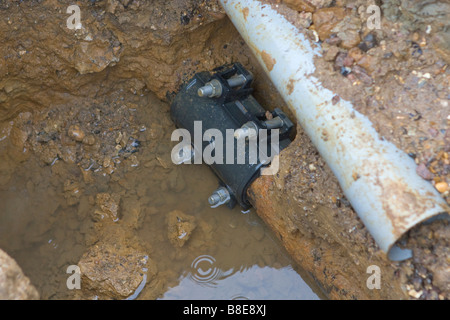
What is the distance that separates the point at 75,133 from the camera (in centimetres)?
295

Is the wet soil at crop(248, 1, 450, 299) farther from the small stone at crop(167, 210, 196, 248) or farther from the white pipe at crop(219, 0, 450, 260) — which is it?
the small stone at crop(167, 210, 196, 248)

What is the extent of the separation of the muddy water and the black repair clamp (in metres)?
0.20

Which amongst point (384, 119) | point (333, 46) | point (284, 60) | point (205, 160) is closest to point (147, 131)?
point (205, 160)

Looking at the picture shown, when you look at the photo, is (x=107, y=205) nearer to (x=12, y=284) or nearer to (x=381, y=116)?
(x=12, y=284)

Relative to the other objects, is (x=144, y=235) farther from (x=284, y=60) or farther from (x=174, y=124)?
(x=284, y=60)

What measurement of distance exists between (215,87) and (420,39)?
1110 millimetres

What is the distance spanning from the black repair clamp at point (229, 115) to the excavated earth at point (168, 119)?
132 millimetres

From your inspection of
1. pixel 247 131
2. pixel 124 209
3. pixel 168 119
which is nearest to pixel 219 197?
pixel 247 131

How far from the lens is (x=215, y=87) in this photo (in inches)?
103

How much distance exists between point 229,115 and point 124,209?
870 mm

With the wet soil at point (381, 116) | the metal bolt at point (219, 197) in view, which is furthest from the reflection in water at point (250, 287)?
the metal bolt at point (219, 197)

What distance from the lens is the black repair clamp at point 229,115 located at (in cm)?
255

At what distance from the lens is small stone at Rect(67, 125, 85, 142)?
2951 mm

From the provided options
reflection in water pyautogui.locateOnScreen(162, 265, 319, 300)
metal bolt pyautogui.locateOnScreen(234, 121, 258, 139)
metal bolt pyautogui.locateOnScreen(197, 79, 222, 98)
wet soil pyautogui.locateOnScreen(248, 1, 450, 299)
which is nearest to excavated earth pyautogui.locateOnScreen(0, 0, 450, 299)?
wet soil pyautogui.locateOnScreen(248, 1, 450, 299)
